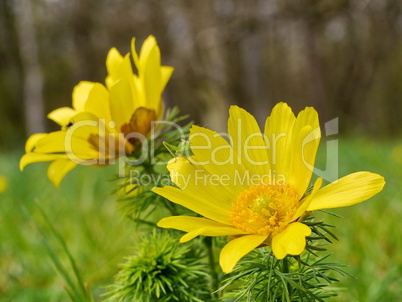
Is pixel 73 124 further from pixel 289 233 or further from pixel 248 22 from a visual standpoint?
pixel 248 22

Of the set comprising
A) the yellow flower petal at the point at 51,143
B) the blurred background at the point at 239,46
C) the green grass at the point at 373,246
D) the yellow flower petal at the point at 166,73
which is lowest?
the green grass at the point at 373,246

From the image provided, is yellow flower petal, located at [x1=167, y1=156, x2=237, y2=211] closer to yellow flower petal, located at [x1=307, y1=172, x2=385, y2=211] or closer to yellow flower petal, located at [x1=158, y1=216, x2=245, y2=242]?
yellow flower petal, located at [x1=158, y1=216, x2=245, y2=242]

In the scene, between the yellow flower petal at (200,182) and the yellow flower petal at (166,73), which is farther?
the yellow flower petal at (166,73)

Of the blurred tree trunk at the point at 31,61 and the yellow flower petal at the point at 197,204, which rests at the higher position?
the blurred tree trunk at the point at 31,61

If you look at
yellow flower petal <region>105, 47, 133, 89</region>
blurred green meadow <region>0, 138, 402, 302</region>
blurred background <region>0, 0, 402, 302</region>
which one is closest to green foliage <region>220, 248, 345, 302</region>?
blurred background <region>0, 0, 402, 302</region>

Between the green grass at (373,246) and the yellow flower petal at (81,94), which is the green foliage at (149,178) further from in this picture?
the green grass at (373,246)

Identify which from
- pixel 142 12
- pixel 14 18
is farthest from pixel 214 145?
A: pixel 14 18

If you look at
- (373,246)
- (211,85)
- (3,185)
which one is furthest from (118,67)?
(211,85)

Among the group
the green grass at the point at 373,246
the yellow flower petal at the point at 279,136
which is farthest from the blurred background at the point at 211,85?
the yellow flower petal at the point at 279,136
